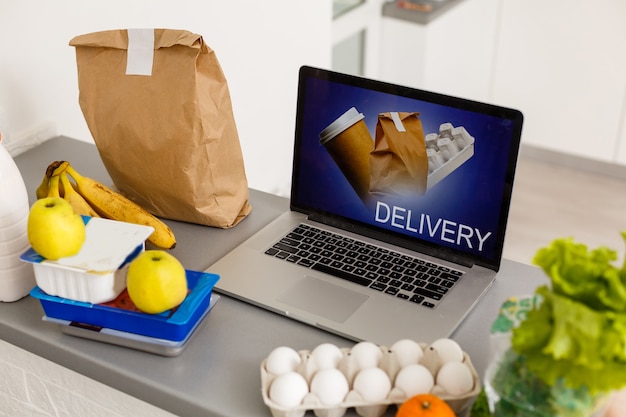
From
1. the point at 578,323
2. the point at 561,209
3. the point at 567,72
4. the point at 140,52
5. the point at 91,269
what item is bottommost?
the point at 561,209

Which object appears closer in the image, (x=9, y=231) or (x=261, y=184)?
(x=9, y=231)

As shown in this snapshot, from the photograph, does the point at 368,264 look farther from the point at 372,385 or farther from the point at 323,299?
the point at 372,385

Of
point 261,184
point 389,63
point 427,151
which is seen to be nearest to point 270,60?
point 261,184

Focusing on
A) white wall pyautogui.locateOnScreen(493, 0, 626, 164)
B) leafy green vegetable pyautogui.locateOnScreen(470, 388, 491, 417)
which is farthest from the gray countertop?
white wall pyautogui.locateOnScreen(493, 0, 626, 164)

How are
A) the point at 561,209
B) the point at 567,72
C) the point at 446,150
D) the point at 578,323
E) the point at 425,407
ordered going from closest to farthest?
the point at 578,323
the point at 425,407
the point at 446,150
the point at 561,209
the point at 567,72

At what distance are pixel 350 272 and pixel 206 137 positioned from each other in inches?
12.3

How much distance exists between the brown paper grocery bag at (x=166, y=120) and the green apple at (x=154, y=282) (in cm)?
28

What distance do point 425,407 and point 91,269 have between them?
47cm

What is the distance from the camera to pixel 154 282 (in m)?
1.01

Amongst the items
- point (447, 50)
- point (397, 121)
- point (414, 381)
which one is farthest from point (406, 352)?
point (447, 50)

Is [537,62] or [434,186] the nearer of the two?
[434,186]

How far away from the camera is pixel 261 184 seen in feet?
8.18

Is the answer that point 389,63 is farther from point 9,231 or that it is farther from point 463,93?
point 9,231

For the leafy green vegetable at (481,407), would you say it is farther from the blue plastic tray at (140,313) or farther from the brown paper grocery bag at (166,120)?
the brown paper grocery bag at (166,120)
